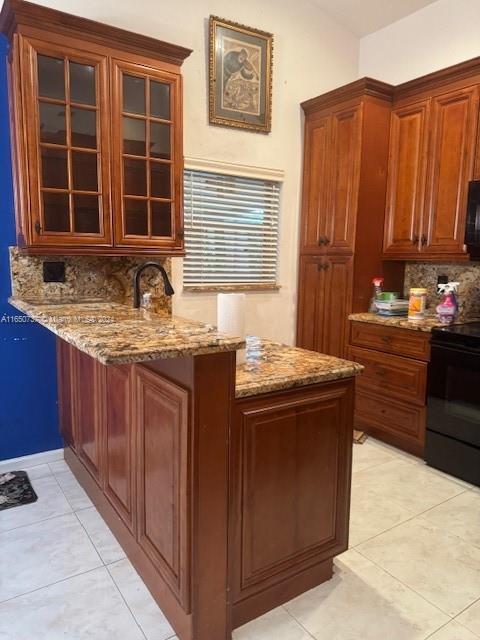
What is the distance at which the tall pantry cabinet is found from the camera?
10.5 ft

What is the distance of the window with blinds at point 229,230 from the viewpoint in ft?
10.7

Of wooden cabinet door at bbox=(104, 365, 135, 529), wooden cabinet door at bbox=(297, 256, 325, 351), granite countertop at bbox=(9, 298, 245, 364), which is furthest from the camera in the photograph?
wooden cabinet door at bbox=(297, 256, 325, 351)

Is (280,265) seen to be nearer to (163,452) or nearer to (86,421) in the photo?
(86,421)

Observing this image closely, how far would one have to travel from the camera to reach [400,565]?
6.29 ft

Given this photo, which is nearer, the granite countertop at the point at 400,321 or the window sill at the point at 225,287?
the granite countertop at the point at 400,321

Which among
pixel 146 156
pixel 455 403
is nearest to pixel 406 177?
pixel 455 403

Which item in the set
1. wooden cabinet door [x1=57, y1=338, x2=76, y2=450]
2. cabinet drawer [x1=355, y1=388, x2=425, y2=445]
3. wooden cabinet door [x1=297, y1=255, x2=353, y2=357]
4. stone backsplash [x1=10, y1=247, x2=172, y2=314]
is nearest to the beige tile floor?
wooden cabinet door [x1=57, y1=338, x2=76, y2=450]

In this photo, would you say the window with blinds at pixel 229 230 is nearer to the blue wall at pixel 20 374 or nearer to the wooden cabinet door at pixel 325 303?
the wooden cabinet door at pixel 325 303

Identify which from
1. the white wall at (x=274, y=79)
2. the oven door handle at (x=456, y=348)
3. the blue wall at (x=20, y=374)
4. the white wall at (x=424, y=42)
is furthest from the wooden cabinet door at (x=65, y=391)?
the white wall at (x=424, y=42)

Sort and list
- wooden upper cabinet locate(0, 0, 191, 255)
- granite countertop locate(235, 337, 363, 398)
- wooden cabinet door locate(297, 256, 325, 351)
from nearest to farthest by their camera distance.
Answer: granite countertop locate(235, 337, 363, 398)
wooden upper cabinet locate(0, 0, 191, 255)
wooden cabinet door locate(297, 256, 325, 351)

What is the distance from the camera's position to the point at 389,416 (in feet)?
10.3

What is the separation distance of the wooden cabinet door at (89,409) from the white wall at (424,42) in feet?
10.5

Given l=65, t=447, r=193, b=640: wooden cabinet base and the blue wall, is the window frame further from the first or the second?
l=65, t=447, r=193, b=640: wooden cabinet base

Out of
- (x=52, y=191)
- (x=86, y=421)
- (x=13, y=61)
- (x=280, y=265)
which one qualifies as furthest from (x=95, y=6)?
(x=86, y=421)
